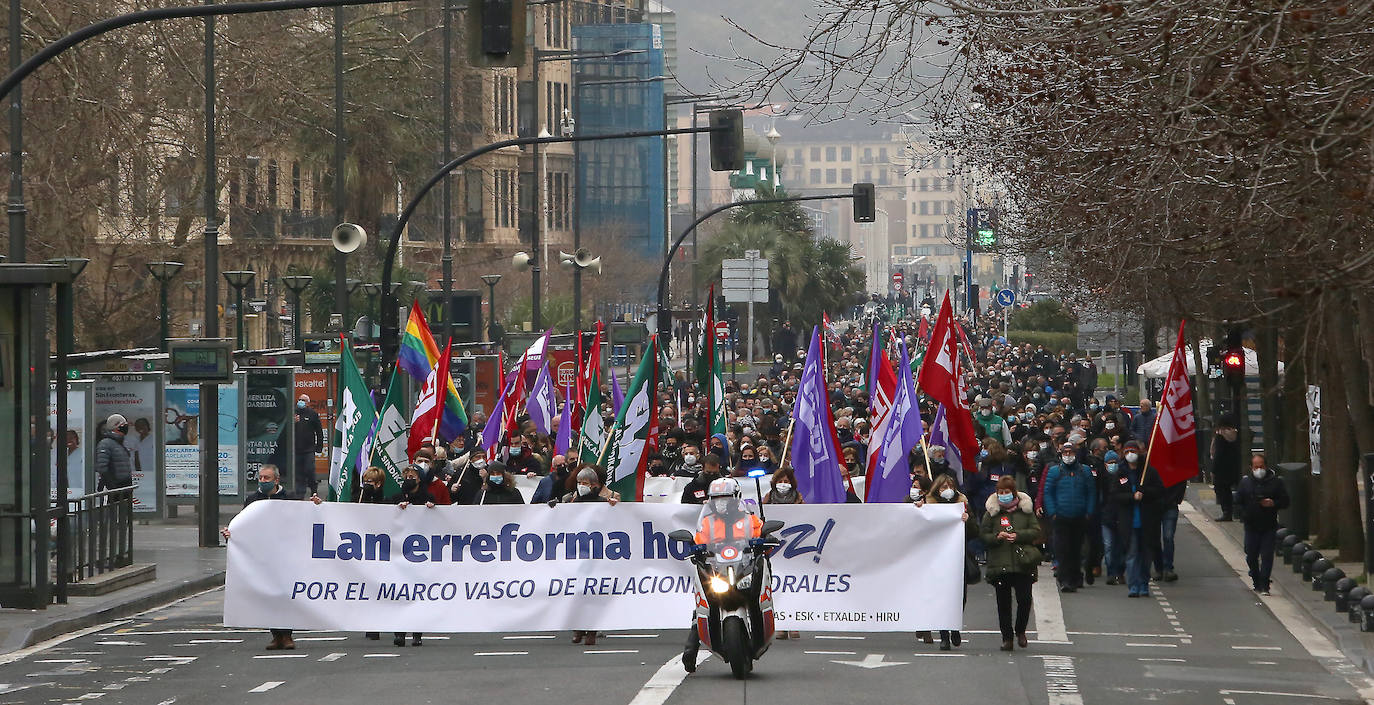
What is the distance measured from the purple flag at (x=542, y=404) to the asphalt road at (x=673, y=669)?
1023cm

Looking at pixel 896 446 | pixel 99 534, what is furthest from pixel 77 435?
pixel 896 446

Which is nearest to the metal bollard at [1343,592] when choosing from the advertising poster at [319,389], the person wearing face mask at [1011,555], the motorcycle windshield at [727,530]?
the person wearing face mask at [1011,555]

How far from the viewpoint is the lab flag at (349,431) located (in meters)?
17.7

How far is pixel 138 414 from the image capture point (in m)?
24.7

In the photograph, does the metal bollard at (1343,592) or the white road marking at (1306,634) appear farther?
the metal bollard at (1343,592)

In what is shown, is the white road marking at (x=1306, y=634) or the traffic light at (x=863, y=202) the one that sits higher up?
the traffic light at (x=863, y=202)

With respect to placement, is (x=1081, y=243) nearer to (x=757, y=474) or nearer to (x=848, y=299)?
(x=757, y=474)

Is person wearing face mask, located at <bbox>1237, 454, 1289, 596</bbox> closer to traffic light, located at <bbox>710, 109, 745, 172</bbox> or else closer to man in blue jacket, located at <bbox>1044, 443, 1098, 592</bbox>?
man in blue jacket, located at <bbox>1044, 443, 1098, 592</bbox>

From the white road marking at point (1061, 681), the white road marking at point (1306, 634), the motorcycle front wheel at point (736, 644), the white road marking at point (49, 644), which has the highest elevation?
the motorcycle front wheel at point (736, 644)

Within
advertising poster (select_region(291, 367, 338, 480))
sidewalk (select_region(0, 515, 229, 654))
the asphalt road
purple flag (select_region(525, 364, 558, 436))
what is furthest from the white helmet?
advertising poster (select_region(291, 367, 338, 480))

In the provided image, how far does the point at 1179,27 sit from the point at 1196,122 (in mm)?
849

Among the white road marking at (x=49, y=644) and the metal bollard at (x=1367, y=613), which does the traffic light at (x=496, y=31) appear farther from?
the metal bollard at (x=1367, y=613)

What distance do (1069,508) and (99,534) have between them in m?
9.33

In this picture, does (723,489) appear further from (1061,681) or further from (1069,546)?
(1069,546)
